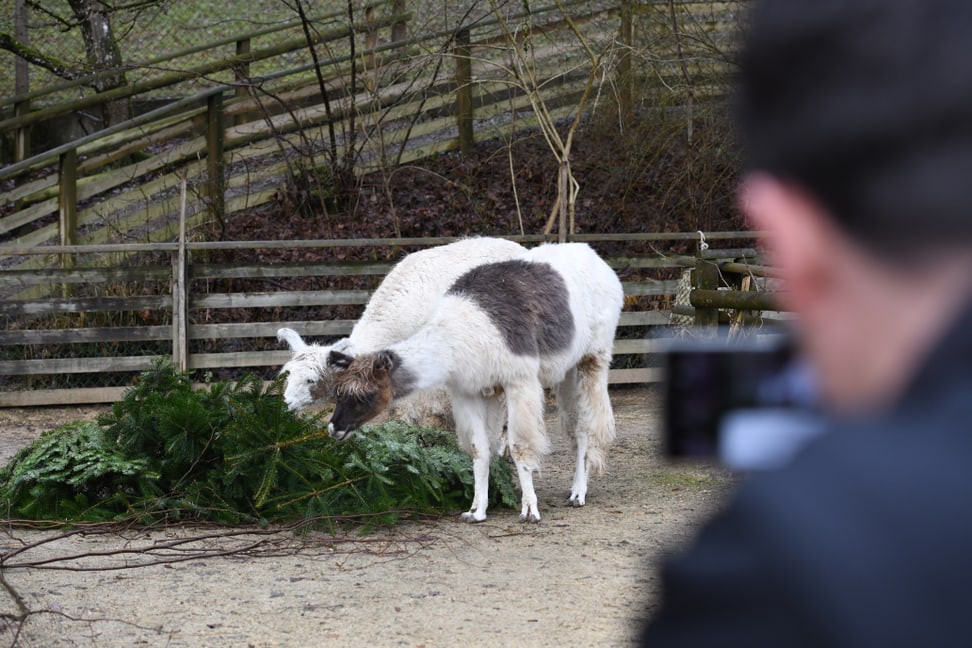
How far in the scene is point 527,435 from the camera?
7.47m

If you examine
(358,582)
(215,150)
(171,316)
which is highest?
(215,150)

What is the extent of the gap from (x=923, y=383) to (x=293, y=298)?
11.6 metres

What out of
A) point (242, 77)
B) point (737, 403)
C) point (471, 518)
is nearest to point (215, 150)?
point (242, 77)

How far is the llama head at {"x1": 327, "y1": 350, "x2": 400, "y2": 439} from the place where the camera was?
7176 mm

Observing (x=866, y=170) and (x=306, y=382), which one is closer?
(x=866, y=170)

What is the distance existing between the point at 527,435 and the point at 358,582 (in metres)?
1.97

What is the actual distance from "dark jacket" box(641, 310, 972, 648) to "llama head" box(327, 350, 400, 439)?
656 centimetres

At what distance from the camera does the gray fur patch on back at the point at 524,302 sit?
741cm

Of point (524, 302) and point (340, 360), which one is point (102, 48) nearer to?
point (340, 360)

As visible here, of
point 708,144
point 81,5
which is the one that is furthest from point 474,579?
point 81,5

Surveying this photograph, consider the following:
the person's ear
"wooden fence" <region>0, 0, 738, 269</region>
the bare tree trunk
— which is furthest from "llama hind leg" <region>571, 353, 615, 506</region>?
the bare tree trunk

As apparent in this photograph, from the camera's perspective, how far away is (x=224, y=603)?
546 cm

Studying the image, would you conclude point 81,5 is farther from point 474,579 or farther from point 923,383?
point 923,383

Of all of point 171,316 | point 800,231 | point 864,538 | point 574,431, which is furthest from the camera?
point 171,316
